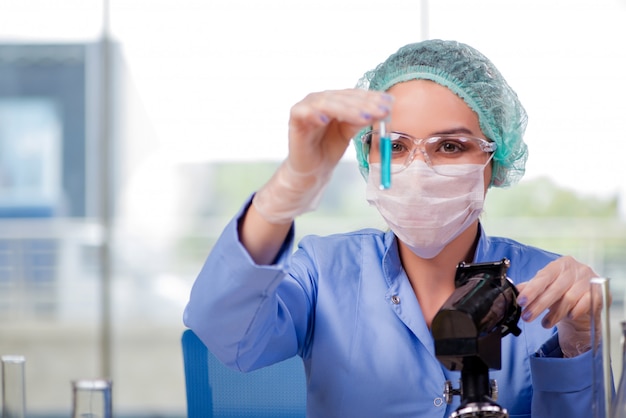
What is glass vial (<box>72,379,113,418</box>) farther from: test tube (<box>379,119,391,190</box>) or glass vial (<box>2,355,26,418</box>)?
test tube (<box>379,119,391,190</box>)

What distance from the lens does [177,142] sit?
12.2ft

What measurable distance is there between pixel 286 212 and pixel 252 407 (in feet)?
2.02

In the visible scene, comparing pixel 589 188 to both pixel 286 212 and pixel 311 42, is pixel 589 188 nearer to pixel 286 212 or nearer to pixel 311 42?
pixel 311 42

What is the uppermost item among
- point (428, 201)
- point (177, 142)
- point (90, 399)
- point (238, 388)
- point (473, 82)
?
point (177, 142)

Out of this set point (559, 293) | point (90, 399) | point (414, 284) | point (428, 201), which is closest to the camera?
point (90, 399)

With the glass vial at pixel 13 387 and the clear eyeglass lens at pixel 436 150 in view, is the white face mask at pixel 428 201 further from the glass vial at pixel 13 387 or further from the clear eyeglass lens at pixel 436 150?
the glass vial at pixel 13 387

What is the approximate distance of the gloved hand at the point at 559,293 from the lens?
111cm

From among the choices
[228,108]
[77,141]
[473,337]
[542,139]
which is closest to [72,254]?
[77,141]

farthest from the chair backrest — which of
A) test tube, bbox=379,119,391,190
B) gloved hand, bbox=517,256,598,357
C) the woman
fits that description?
test tube, bbox=379,119,391,190

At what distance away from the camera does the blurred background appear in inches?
141

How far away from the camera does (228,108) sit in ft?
12.0

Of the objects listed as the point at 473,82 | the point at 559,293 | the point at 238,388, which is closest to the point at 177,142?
the point at 238,388

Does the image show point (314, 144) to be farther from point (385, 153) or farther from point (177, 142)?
point (177, 142)

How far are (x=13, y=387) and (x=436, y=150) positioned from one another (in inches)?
29.0
